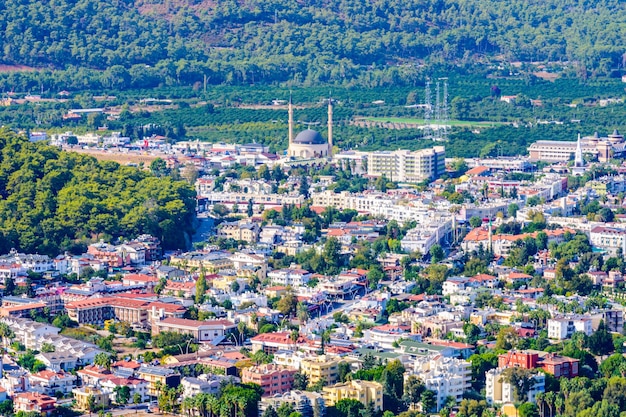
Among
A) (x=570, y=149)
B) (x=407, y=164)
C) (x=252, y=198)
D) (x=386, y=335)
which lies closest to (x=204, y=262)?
(x=386, y=335)

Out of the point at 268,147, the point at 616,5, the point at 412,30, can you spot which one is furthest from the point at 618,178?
the point at 616,5

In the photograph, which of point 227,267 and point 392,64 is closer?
point 227,267

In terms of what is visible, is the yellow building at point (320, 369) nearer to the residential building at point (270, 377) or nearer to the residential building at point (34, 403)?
the residential building at point (270, 377)

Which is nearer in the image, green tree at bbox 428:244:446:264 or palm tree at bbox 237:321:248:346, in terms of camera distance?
palm tree at bbox 237:321:248:346

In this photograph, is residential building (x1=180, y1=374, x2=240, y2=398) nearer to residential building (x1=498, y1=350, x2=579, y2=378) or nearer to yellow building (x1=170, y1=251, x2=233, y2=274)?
residential building (x1=498, y1=350, x2=579, y2=378)

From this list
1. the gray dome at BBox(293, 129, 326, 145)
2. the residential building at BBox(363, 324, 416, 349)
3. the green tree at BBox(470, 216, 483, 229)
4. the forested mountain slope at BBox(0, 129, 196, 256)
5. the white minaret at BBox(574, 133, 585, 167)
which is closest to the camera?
the residential building at BBox(363, 324, 416, 349)

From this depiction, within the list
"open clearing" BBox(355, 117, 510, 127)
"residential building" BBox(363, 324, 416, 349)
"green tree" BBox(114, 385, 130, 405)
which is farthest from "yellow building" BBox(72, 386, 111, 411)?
"open clearing" BBox(355, 117, 510, 127)

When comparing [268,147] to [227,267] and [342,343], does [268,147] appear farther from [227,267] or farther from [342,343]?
[342,343]

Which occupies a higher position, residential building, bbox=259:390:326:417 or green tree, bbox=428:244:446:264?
green tree, bbox=428:244:446:264
